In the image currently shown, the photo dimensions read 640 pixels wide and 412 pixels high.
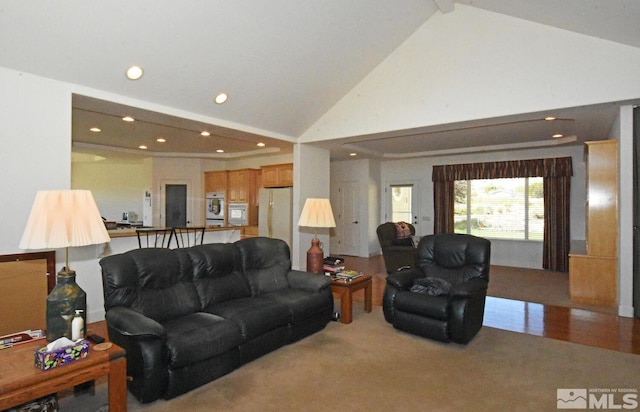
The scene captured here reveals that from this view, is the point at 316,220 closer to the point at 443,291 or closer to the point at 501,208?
the point at 443,291

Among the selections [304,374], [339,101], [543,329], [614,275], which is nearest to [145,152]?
[339,101]

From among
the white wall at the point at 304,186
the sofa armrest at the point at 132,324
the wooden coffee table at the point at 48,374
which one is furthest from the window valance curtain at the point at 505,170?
the wooden coffee table at the point at 48,374

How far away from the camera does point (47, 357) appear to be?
1.90m

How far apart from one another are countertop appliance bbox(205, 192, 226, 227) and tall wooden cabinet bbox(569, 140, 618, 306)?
22.8 feet

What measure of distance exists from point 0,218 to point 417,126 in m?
4.56

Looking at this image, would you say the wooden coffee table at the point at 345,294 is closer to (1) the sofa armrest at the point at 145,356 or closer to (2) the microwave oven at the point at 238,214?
(1) the sofa armrest at the point at 145,356

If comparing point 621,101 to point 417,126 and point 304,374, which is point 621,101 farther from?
point 304,374

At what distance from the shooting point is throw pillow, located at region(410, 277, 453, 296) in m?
3.82

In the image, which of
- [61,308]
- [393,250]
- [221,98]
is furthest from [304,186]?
[61,308]

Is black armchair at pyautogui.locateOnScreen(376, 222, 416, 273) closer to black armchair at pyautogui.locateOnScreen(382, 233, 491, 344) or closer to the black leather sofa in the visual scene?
black armchair at pyautogui.locateOnScreen(382, 233, 491, 344)

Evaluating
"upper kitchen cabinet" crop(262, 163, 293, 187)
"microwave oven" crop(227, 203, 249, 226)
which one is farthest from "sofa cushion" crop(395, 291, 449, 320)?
"microwave oven" crop(227, 203, 249, 226)

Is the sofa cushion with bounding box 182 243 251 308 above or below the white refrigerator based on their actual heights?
below

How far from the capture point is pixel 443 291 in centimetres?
381

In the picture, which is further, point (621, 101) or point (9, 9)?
point (621, 101)
